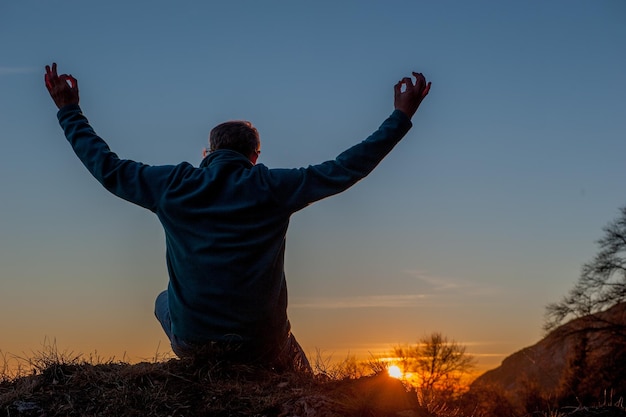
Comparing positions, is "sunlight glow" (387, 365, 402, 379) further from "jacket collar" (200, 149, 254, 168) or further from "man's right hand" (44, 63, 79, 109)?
"man's right hand" (44, 63, 79, 109)

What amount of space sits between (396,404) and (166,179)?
7.87 feet

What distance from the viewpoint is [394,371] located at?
247 inches

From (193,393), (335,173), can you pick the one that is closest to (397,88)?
(335,173)

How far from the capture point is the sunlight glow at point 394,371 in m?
6.19

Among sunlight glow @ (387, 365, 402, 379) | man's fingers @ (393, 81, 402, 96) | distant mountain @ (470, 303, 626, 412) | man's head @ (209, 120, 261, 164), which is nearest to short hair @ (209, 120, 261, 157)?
man's head @ (209, 120, 261, 164)

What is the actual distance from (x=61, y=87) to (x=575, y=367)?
100 ft

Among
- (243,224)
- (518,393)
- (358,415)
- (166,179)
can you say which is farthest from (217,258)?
(518,393)

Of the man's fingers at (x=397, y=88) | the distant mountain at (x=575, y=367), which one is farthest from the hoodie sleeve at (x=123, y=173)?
the distant mountain at (x=575, y=367)

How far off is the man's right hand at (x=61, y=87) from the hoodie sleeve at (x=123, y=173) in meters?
0.42

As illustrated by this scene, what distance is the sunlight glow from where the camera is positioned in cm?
619

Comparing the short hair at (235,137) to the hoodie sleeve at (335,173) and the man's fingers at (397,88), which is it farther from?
the man's fingers at (397,88)

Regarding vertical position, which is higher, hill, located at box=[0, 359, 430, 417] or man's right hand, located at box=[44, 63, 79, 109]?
man's right hand, located at box=[44, 63, 79, 109]

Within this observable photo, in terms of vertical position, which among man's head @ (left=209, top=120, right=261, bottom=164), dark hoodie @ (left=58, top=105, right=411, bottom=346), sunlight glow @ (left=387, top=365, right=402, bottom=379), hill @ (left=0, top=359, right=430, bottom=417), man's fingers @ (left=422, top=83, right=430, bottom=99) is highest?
man's fingers @ (left=422, top=83, right=430, bottom=99)

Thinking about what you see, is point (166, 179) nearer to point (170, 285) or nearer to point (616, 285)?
point (170, 285)
